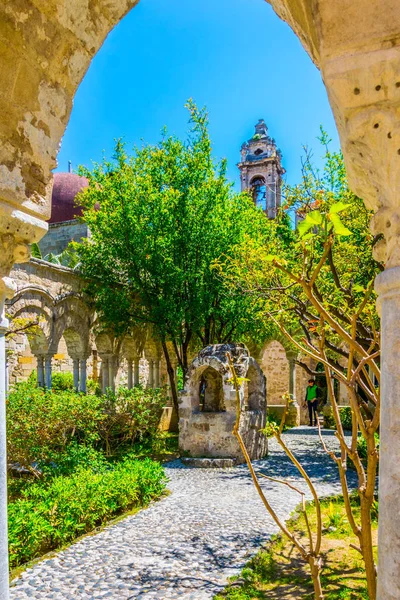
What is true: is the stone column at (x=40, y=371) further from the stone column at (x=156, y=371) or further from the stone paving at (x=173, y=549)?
the stone column at (x=156, y=371)

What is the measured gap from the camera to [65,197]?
17688 millimetres

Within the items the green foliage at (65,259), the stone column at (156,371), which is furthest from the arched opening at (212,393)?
the green foliage at (65,259)

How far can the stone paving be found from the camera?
393 centimetres

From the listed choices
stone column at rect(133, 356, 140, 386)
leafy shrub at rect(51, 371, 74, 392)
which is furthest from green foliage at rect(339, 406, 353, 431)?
leafy shrub at rect(51, 371, 74, 392)

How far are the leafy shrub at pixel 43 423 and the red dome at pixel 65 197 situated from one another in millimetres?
9835

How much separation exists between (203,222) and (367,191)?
9.66 m

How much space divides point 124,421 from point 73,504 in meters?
4.52

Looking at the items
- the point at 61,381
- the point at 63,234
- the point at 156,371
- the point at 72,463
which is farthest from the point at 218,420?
the point at 63,234

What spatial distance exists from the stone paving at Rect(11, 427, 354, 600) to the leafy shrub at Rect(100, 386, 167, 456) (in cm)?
236

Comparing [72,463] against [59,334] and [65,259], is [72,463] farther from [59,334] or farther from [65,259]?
[65,259]

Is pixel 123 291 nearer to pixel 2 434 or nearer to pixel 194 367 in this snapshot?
pixel 194 367

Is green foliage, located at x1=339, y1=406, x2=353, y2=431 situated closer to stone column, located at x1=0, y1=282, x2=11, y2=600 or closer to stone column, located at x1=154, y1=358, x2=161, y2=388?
stone column, located at x1=154, y1=358, x2=161, y2=388

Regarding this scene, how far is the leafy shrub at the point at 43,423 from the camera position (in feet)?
23.6

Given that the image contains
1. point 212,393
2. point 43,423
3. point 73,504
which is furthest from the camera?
point 212,393
